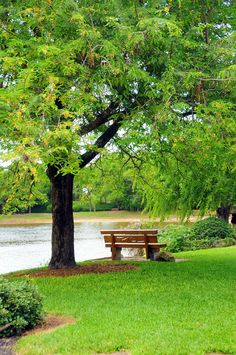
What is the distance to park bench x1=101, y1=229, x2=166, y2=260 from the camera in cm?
1534

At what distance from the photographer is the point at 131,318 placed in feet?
24.6

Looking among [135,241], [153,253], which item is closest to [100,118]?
[135,241]

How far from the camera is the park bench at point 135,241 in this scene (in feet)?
50.3

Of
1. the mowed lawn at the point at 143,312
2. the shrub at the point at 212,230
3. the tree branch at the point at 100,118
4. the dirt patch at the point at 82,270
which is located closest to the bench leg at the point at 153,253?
the dirt patch at the point at 82,270

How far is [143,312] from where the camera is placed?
310 inches

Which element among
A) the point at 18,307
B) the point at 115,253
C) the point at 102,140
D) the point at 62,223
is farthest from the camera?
the point at 115,253

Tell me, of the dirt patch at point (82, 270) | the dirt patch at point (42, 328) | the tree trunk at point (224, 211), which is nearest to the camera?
the dirt patch at point (42, 328)

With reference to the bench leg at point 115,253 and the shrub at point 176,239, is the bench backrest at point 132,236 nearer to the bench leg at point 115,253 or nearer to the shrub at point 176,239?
the bench leg at point 115,253

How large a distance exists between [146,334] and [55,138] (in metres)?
3.33

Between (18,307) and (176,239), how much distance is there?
634 inches

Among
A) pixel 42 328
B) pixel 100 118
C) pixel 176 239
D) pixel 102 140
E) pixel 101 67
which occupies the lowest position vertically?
pixel 42 328

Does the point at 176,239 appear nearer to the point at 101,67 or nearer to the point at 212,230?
the point at 212,230

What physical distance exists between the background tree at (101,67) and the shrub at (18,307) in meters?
2.08

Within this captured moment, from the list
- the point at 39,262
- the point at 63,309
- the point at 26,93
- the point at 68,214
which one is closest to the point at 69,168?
the point at 26,93
